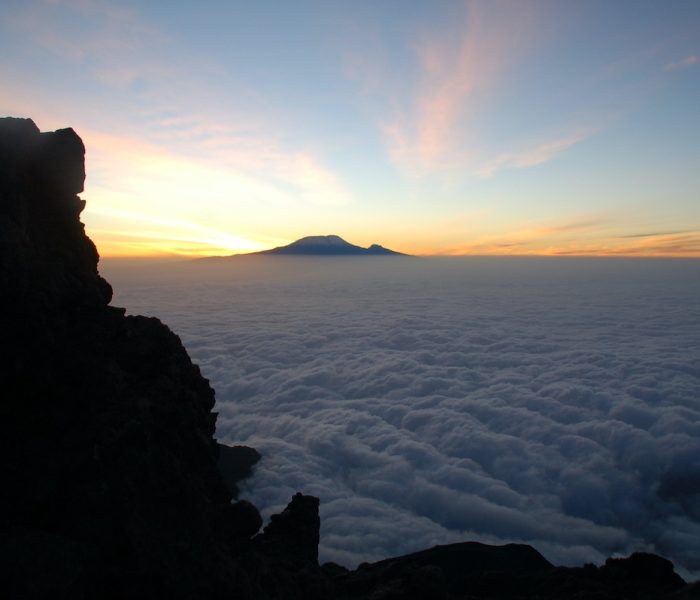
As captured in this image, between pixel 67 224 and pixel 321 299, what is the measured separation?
67.6 metres

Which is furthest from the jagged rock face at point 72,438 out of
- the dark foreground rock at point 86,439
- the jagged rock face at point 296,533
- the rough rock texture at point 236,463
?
the rough rock texture at point 236,463

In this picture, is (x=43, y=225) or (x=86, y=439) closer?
(x=86, y=439)

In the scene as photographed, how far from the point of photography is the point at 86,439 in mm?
3854

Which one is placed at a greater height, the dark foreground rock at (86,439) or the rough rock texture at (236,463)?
the dark foreground rock at (86,439)

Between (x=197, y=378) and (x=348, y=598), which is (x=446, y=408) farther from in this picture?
(x=197, y=378)

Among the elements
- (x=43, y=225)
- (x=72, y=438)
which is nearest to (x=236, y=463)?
(x=72, y=438)

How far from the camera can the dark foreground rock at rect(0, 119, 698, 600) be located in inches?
137

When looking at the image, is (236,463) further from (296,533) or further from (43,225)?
(43,225)

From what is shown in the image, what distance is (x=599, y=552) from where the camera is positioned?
40.1ft

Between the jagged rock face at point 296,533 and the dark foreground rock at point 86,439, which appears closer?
the dark foreground rock at point 86,439

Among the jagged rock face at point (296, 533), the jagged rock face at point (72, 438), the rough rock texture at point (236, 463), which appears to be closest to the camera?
the jagged rock face at point (72, 438)

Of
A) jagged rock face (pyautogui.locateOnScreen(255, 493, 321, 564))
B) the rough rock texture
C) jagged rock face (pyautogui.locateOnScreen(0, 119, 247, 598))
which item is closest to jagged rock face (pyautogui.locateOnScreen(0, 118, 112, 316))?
jagged rock face (pyautogui.locateOnScreen(0, 119, 247, 598))

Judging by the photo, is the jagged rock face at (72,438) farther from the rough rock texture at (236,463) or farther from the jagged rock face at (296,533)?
the rough rock texture at (236,463)

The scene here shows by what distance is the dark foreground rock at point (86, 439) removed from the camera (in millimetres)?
3490
